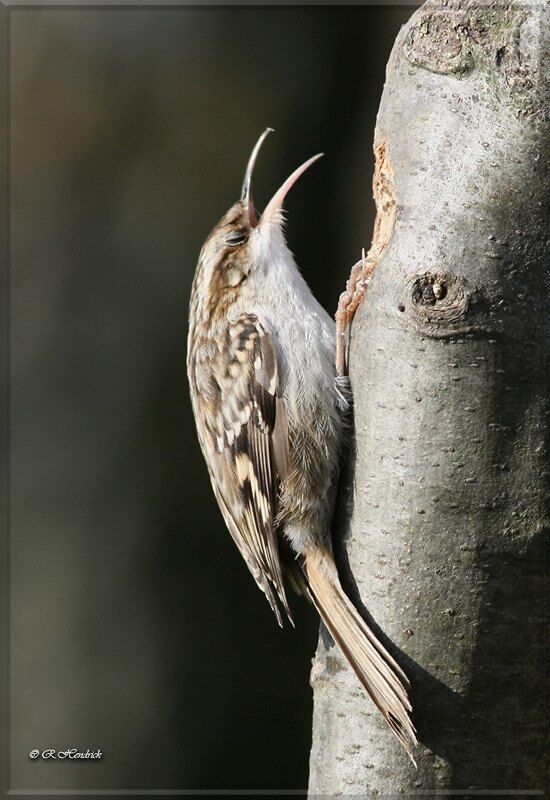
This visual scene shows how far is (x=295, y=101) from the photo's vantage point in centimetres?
426

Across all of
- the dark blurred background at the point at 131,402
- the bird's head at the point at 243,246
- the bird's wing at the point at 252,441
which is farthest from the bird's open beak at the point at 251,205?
the dark blurred background at the point at 131,402

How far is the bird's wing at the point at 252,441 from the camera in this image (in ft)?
6.42

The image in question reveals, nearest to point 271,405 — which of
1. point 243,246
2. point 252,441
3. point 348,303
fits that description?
point 252,441

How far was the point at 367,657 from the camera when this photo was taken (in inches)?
55.3

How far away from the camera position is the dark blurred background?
387 centimetres

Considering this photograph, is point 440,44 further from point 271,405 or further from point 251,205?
point 251,205

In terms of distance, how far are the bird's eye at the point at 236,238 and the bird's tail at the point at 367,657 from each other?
91 cm

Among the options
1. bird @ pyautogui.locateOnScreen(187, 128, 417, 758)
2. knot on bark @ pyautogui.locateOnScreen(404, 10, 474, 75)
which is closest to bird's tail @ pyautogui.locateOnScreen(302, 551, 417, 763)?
bird @ pyautogui.locateOnScreen(187, 128, 417, 758)

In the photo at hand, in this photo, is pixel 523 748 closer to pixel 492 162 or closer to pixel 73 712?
pixel 492 162

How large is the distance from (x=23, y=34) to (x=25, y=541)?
1999 mm

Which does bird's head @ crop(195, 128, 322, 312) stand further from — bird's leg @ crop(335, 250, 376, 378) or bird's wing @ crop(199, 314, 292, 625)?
bird's leg @ crop(335, 250, 376, 378)

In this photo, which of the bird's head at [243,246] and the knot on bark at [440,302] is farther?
the bird's head at [243,246]

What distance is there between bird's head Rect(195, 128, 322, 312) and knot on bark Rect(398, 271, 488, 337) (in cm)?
88

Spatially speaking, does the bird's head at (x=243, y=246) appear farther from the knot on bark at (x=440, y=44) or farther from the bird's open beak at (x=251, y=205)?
the knot on bark at (x=440, y=44)
